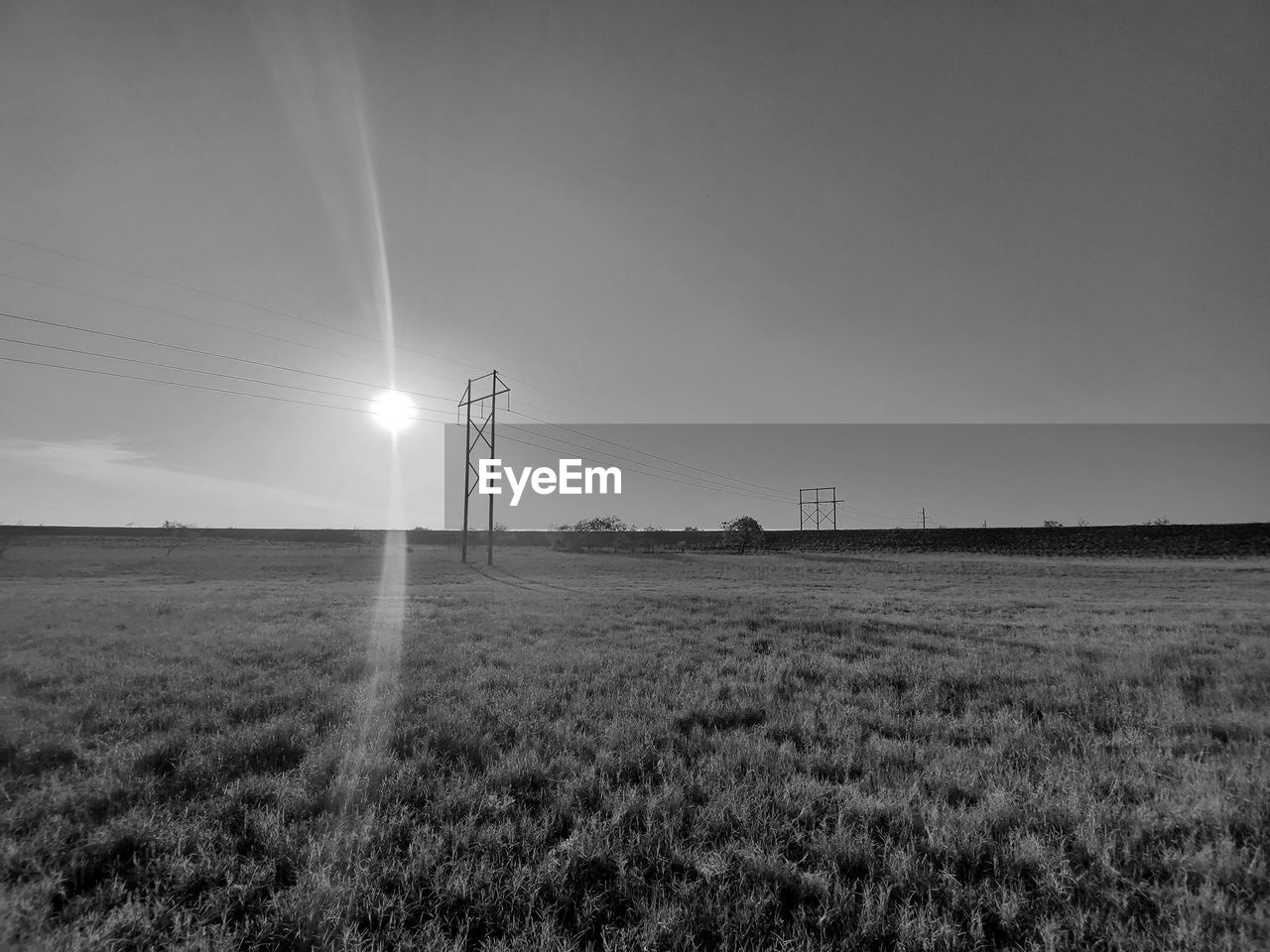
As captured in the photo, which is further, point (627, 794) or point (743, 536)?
point (743, 536)

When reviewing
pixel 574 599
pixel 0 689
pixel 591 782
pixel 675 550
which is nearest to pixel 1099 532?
pixel 675 550

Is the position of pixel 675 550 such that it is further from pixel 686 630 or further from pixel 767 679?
pixel 767 679

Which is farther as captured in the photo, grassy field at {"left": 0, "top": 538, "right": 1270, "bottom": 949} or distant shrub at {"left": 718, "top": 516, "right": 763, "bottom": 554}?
distant shrub at {"left": 718, "top": 516, "right": 763, "bottom": 554}

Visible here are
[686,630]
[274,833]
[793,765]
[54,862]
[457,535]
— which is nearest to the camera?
[54,862]

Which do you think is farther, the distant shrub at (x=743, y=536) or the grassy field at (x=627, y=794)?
the distant shrub at (x=743, y=536)

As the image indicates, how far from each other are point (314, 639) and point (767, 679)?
940cm

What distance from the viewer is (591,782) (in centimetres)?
480

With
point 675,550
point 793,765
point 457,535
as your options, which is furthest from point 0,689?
point 457,535

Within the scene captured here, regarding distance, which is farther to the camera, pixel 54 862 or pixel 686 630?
pixel 686 630

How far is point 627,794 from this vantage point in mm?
4543

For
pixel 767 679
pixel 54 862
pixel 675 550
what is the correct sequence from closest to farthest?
1. pixel 54 862
2. pixel 767 679
3. pixel 675 550

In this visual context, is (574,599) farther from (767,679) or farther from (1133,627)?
(1133,627)

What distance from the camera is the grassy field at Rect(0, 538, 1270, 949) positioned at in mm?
3172

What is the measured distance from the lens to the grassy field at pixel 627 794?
317 centimetres
